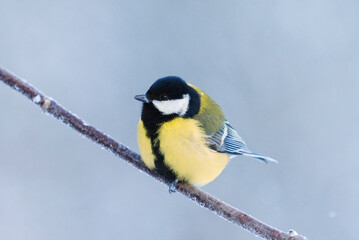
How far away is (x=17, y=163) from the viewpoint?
16.8 feet

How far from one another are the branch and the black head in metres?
0.30

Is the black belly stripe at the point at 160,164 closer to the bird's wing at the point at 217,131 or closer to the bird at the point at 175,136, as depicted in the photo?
the bird at the point at 175,136

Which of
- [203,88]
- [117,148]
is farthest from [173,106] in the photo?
[203,88]

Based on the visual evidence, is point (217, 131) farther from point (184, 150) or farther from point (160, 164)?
point (160, 164)

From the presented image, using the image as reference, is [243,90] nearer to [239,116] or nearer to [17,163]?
[239,116]

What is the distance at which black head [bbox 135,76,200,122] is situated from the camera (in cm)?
→ 259

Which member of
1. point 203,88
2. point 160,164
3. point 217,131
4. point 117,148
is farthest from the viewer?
point 203,88

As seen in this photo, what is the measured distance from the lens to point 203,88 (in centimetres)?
551

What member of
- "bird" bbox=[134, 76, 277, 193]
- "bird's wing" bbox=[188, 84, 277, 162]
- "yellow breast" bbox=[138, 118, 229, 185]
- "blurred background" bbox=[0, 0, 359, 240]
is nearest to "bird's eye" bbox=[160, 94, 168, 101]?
"bird" bbox=[134, 76, 277, 193]

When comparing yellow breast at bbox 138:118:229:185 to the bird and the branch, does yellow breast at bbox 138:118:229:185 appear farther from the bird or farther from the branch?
the branch

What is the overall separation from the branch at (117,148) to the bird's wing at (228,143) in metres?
0.47

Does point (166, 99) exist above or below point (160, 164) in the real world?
above

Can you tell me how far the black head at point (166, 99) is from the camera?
8.49 ft

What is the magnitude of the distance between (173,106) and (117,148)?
0.47 m
